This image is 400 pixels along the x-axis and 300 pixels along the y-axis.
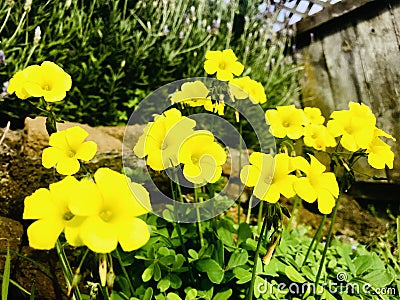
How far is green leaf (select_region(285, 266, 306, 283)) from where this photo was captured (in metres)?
1.33

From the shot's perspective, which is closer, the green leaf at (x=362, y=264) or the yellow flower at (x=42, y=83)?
the yellow flower at (x=42, y=83)

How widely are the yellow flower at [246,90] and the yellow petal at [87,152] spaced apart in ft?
1.81

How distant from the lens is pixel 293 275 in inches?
52.4

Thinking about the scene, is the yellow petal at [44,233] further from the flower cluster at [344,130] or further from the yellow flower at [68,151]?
the flower cluster at [344,130]

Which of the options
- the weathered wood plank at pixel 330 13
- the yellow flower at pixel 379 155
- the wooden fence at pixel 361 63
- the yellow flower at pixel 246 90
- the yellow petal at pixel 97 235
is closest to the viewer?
the yellow petal at pixel 97 235

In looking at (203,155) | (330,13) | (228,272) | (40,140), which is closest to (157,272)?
(228,272)

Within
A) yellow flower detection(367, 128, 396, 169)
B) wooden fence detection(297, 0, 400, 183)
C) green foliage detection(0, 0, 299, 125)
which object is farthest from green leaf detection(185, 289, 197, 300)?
wooden fence detection(297, 0, 400, 183)

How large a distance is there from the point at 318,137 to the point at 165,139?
1.78 feet

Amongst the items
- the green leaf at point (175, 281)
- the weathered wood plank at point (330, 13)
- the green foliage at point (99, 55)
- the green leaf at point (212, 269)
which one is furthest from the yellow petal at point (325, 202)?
the weathered wood plank at point (330, 13)

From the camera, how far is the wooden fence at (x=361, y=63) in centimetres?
264

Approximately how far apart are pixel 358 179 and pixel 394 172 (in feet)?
0.78

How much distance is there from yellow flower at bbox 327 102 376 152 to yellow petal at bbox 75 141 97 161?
Result: 689 mm

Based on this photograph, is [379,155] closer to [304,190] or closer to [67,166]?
[304,190]

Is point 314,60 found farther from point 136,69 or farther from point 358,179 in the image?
point 136,69
